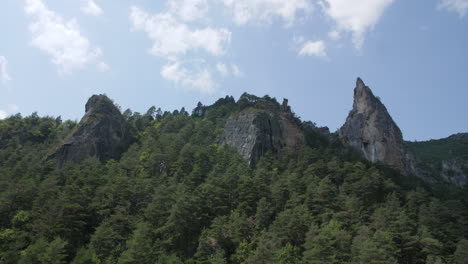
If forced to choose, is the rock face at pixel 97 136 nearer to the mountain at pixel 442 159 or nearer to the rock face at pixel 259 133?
the rock face at pixel 259 133

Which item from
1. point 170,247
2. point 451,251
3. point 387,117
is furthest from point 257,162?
point 387,117

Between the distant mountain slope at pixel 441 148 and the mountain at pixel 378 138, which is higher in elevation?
the distant mountain slope at pixel 441 148

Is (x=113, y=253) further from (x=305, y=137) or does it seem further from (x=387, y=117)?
(x=387, y=117)

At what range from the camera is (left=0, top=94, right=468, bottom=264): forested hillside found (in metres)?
30.3

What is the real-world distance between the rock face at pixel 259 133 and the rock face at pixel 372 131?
19675 mm

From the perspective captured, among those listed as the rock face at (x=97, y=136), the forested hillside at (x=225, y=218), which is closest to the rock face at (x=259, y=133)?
the forested hillside at (x=225, y=218)

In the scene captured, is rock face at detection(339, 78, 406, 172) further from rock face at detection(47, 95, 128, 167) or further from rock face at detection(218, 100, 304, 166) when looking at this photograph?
rock face at detection(47, 95, 128, 167)

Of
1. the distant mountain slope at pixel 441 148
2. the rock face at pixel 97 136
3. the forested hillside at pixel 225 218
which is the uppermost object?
the distant mountain slope at pixel 441 148

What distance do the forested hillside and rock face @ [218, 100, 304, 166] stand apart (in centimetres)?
854

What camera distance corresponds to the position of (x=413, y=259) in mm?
33688

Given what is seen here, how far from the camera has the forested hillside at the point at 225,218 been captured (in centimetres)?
3034

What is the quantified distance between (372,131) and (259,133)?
33.3m

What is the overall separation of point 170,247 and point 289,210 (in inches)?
495

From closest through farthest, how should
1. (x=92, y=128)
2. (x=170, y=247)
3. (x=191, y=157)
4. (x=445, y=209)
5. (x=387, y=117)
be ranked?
(x=170, y=247) < (x=445, y=209) < (x=191, y=157) < (x=92, y=128) < (x=387, y=117)
